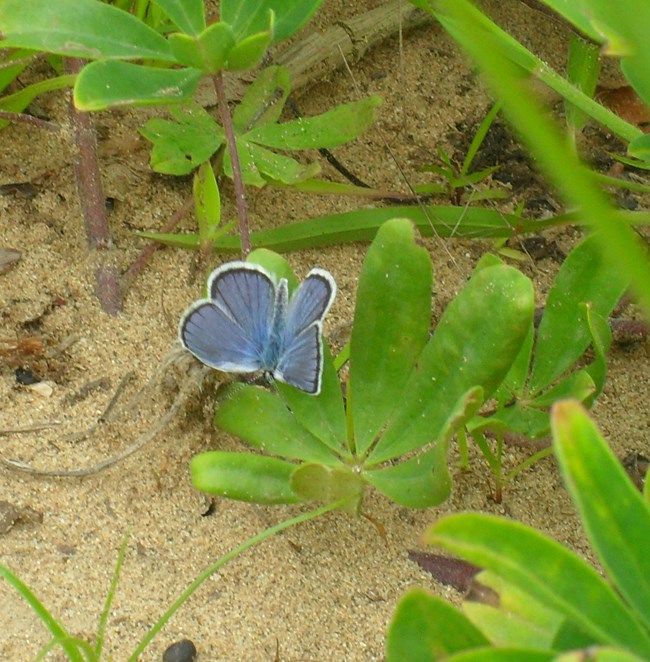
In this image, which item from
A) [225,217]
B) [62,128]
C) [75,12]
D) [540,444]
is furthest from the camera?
[225,217]

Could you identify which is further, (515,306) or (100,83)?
(100,83)

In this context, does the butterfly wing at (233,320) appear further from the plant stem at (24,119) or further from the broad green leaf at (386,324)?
the plant stem at (24,119)

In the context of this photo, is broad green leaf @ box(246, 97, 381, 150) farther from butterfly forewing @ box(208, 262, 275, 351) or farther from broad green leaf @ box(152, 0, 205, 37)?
butterfly forewing @ box(208, 262, 275, 351)

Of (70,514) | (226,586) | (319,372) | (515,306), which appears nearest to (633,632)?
(515,306)

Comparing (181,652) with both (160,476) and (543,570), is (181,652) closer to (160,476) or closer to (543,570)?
(160,476)

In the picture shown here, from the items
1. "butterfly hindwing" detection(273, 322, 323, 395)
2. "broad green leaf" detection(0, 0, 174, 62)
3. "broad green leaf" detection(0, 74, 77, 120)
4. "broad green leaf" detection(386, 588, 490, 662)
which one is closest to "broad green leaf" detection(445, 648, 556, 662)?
"broad green leaf" detection(386, 588, 490, 662)

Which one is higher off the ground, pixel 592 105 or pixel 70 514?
pixel 592 105

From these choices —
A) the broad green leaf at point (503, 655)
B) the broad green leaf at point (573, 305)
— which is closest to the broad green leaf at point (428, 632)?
the broad green leaf at point (503, 655)

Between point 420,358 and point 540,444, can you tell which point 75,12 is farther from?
point 540,444
